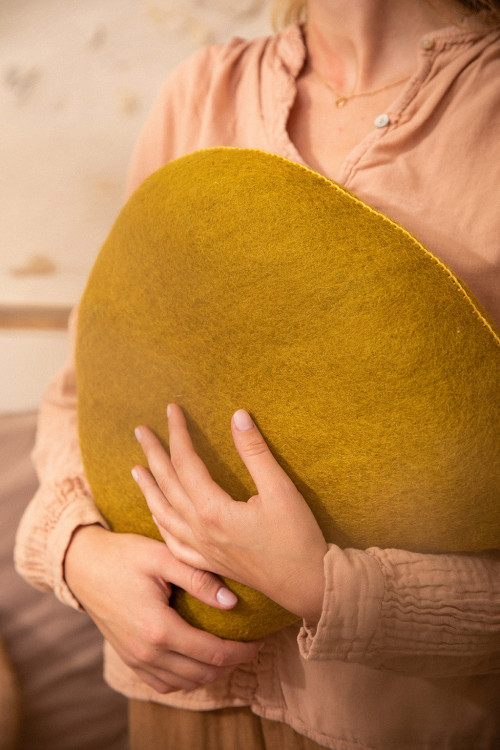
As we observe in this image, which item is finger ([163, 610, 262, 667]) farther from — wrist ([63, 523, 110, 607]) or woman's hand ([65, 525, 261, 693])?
wrist ([63, 523, 110, 607])

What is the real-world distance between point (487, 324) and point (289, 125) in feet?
1.02

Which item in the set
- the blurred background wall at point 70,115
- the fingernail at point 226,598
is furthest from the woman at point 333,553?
the blurred background wall at point 70,115

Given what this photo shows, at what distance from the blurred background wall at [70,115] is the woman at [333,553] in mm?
115

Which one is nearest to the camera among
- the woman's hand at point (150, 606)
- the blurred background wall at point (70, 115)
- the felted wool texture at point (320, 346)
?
the felted wool texture at point (320, 346)

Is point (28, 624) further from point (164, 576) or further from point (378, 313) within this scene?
point (378, 313)

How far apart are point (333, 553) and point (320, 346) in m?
0.14

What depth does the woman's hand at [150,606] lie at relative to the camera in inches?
17.2

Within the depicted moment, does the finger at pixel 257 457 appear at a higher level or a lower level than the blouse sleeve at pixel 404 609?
higher

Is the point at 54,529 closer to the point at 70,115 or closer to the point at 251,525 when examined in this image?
the point at 251,525

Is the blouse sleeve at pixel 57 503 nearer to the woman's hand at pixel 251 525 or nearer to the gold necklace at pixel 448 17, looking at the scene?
the woman's hand at pixel 251 525

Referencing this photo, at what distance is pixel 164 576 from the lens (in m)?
0.44

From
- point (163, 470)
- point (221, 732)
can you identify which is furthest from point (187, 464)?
point (221, 732)

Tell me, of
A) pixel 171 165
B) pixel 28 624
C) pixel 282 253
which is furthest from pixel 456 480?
pixel 28 624

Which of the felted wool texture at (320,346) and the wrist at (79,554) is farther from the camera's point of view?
the wrist at (79,554)
